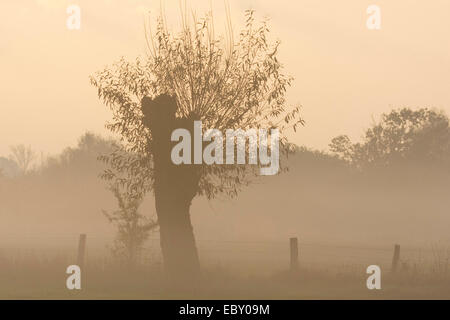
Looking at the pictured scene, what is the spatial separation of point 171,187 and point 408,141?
289 feet

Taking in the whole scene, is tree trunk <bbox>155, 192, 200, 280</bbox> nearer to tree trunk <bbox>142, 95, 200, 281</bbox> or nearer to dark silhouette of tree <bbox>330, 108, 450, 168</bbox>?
tree trunk <bbox>142, 95, 200, 281</bbox>

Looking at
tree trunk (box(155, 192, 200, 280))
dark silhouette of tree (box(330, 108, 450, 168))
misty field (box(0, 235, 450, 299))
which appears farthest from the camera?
dark silhouette of tree (box(330, 108, 450, 168))

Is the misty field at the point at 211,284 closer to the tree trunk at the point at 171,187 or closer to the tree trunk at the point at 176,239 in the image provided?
the tree trunk at the point at 176,239

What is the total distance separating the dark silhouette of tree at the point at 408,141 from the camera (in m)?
112

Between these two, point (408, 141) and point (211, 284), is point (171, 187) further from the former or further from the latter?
point (408, 141)

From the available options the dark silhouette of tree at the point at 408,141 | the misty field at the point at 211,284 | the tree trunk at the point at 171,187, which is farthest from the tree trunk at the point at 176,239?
the dark silhouette of tree at the point at 408,141

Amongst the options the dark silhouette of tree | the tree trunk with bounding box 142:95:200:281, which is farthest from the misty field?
the dark silhouette of tree

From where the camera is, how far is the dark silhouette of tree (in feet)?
368

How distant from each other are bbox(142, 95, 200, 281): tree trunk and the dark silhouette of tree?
85805 mm

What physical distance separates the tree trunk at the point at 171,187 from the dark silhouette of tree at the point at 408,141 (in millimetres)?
85805

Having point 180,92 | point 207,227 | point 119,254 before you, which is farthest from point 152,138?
point 207,227

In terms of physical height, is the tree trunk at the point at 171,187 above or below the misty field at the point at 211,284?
above

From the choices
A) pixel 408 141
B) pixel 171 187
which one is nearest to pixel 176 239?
pixel 171 187

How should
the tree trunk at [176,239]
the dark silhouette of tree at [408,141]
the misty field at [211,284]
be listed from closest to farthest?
the misty field at [211,284], the tree trunk at [176,239], the dark silhouette of tree at [408,141]
